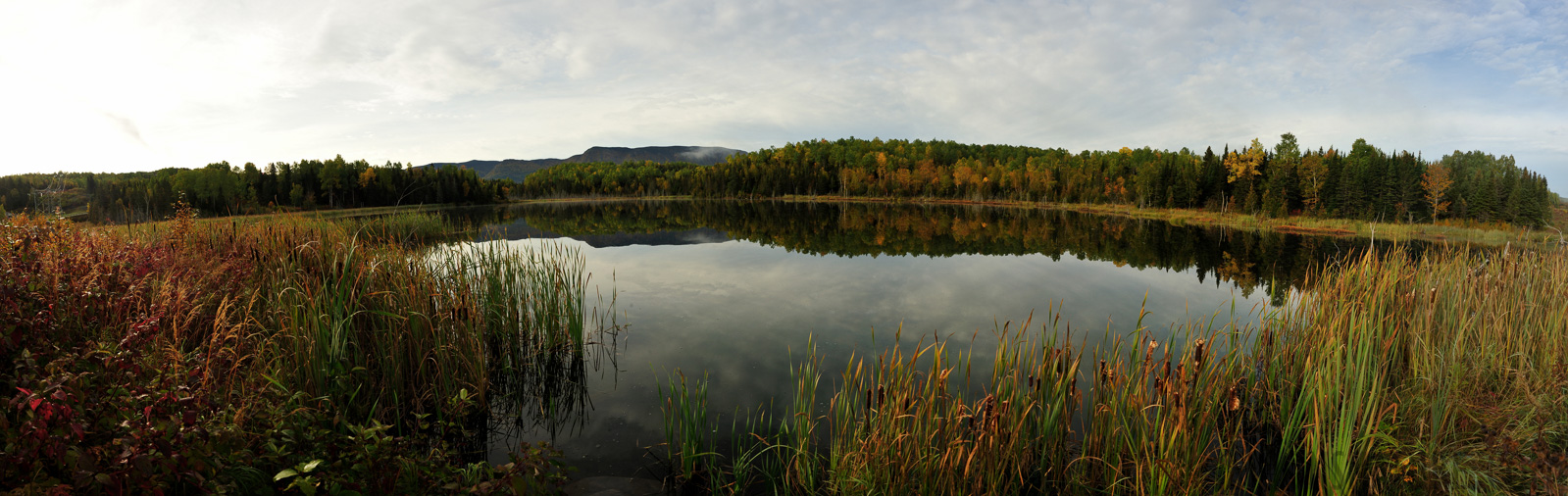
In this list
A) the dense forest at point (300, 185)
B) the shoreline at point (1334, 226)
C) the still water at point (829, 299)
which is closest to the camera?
the still water at point (829, 299)

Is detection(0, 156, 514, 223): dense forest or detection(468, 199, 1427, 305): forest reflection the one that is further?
detection(0, 156, 514, 223): dense forest

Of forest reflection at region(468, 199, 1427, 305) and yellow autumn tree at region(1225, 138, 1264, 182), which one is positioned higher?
yellow autumn tree at region(1225, 138, 1264, 182)

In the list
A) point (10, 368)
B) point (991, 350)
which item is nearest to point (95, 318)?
point (10, 368)

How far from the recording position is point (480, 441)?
6863 millimetres

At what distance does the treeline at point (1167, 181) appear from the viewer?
4638 cm

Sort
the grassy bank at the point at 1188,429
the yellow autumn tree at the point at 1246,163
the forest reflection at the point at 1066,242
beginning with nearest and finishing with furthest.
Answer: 1. the grassy bank at the point at 1188,429
2. the forest reflection at the point at 1066,242
3. the yellow autumn tree at the point at 1246,163

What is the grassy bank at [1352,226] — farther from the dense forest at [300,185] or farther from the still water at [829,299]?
the dense forest at [300,185]

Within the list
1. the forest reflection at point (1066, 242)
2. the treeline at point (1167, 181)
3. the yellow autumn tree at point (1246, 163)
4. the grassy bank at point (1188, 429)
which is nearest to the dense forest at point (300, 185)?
the forest reflection at point (1066, 242)

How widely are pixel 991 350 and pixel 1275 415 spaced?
3931 millimetres

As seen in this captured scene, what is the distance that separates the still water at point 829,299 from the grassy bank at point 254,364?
1.12m

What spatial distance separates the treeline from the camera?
152 ft

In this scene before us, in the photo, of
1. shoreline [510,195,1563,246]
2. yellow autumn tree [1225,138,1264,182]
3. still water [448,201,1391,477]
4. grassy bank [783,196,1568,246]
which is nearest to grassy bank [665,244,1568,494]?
still water [448,201,1391,477]

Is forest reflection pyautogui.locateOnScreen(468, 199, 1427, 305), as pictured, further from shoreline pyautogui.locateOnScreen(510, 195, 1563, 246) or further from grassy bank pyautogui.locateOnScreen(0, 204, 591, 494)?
grassy bank pyautogui.locateOnScreen(0, 204, 591, 494)

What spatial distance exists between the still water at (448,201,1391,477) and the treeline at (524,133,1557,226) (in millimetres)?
17631
